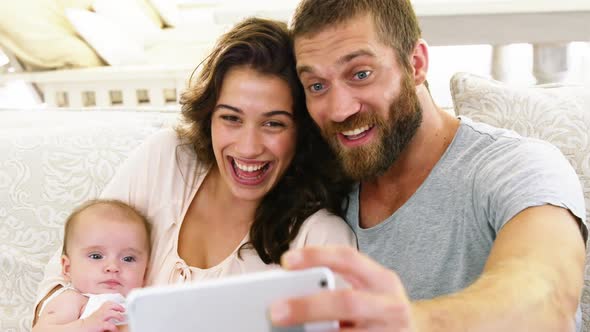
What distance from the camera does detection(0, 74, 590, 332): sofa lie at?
1.58m

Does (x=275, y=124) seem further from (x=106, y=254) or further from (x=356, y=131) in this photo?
(x=106, y=254)

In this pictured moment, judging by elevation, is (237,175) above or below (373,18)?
below

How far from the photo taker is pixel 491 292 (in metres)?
0.86

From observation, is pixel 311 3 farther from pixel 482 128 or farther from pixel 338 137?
pixel 482 128

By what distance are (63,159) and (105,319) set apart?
551 mm

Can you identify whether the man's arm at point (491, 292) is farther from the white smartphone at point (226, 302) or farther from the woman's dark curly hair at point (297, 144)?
the woman's dark curly hair at point (297, 144)

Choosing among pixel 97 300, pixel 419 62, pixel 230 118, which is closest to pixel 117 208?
pixel 97 300

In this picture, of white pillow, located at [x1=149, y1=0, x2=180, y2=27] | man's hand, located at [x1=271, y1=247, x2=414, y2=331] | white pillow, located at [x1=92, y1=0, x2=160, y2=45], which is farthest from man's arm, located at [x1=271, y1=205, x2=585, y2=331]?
white pillow, located at [x1=149, y1=0, x2=180, y2=27]

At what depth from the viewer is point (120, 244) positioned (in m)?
1.48

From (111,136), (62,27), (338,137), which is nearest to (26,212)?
(111,136)

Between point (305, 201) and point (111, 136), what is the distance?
0.55 metres

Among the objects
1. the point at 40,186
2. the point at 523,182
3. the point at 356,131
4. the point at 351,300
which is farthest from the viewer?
the point at 40,186

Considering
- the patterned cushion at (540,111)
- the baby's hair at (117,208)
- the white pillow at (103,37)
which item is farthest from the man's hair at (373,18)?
the white pillow at (103,37)

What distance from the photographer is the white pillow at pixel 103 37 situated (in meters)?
3.78
